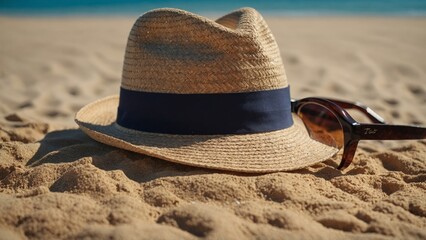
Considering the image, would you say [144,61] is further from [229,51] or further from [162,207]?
[162,207]

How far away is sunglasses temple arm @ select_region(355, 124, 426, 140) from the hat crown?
1.45 ft

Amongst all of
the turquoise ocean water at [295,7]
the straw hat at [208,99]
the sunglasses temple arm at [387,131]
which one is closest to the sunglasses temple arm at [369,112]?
the sunglasses temple arm at [387,131]

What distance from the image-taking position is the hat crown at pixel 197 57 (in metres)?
2.35

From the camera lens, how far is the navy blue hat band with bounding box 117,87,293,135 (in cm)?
234

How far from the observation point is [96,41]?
290 inches

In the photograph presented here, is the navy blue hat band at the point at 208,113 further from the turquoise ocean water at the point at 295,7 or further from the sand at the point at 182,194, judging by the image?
the turquoise ocean water at the point at 295,7

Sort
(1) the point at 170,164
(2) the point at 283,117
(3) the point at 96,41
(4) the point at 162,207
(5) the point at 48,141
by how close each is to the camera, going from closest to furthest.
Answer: (4) the point at 162,207, (1) the point at 170,164, (2) the point at 283,117, (5) the point at 48,141, (3) the point at 96,41

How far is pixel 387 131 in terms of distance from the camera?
2438 mm

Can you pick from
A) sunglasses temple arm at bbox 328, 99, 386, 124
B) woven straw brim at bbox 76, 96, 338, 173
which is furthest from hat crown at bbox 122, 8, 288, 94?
sunglasses temple arm at bbox 328, 99, 386, 124

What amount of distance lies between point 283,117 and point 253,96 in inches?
8.8

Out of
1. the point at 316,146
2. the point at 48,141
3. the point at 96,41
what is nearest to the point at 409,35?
the point at 96,41

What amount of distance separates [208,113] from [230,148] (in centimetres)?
18

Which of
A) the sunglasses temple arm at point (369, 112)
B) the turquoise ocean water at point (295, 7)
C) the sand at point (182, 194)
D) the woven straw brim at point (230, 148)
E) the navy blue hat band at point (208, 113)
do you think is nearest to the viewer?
the sand at point (182, 194)

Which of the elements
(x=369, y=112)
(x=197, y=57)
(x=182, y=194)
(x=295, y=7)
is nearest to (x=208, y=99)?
(x=197, y=57)
